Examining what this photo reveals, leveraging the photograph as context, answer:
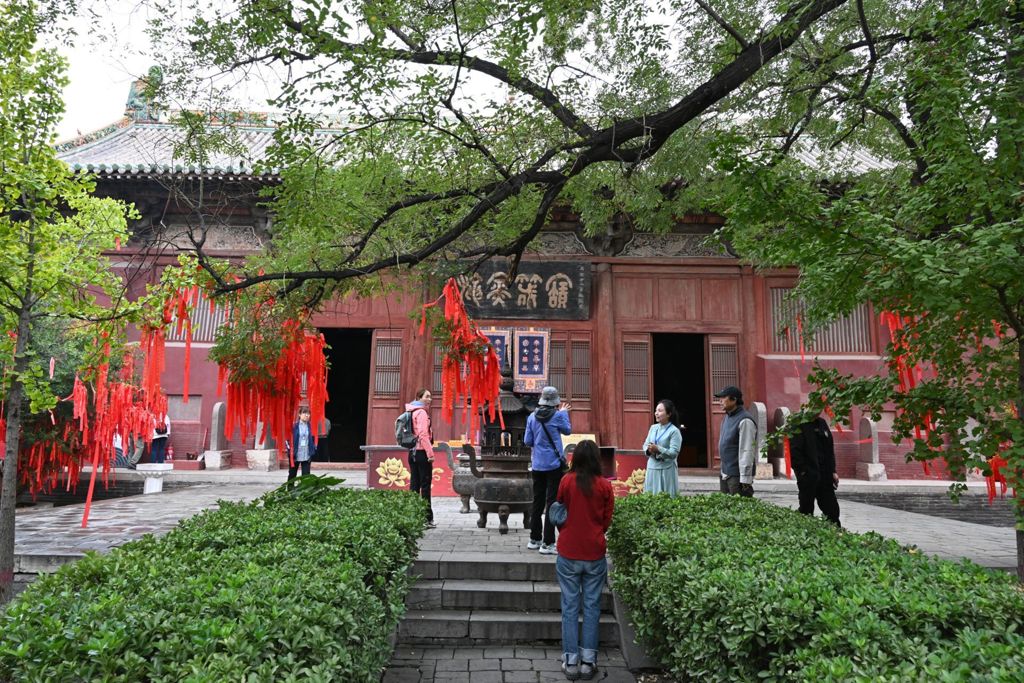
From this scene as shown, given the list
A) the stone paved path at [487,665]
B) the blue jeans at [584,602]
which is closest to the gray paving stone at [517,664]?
the stone paved path at [487,665]

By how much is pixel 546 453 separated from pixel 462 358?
1.35 metres

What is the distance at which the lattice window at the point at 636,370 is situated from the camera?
13008mm

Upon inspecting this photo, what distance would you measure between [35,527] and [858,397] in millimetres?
8856

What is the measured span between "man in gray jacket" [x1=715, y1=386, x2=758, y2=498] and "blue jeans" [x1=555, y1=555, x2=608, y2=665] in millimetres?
2704

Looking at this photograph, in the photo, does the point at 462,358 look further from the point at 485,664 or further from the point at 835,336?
the point at 835,336

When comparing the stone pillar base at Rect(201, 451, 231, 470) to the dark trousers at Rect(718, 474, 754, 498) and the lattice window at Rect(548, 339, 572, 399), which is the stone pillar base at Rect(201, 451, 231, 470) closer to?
the lattice window at Rect(548, 339, 572, 399)

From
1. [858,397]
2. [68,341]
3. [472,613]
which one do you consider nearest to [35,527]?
[68,341]

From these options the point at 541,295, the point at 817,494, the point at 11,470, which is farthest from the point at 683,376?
the point at 11,470

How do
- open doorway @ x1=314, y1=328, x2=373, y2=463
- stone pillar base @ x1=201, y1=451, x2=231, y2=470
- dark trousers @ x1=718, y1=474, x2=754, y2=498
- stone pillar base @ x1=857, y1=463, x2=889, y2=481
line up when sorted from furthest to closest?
open doorway @ x1=314, y1=328, x2=373, y2=463
stone pillar base @ x1=201, y1=451, x2=231, y2=470
stone pillar base @ x1=857, y1=463, x2=889, y2=481
dark trousers @ x1=718, y1=474, x2=754, y2=498

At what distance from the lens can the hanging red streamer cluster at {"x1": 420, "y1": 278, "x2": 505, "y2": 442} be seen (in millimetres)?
6254

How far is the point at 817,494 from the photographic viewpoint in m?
6.01

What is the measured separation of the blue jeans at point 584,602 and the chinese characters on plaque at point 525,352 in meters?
8.78

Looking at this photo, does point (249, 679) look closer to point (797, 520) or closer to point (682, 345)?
point (797, 520)

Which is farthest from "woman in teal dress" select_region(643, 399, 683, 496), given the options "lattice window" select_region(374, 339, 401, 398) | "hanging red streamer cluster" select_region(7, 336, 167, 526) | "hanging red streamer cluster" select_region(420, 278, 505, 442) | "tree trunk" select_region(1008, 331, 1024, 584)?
"lattice window" select_region(374, 339, 401, 398)
